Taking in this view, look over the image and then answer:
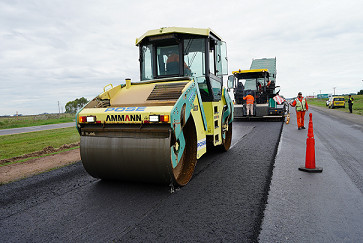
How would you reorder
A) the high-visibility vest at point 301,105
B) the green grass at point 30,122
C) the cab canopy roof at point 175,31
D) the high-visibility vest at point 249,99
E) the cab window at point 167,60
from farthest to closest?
1. the green grass at point 30,122
2. the high-visibility vest at point 249,99
3. the high-visibility vest at point 301,105
4. the cab window at point 167,60
5. the cab canopy roof at point 175,31

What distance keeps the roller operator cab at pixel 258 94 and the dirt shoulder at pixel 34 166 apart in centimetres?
1162

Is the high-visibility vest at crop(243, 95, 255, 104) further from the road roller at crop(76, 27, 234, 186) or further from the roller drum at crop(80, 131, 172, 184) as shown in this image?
the roller drum at crop(80, 131, 172, 184)

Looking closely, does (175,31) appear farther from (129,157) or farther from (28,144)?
A: (28,144)

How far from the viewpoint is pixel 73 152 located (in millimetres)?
7801

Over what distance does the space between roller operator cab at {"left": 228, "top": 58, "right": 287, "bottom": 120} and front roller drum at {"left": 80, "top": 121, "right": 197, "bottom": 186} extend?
1294 centimetres

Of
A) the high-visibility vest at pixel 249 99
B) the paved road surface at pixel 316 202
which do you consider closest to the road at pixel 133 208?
the paved road surface at pixel 316 202

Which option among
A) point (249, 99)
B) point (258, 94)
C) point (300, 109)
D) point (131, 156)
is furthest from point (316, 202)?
point (258, 94)

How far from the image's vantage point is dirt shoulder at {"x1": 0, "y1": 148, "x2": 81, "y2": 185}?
529 centimetres

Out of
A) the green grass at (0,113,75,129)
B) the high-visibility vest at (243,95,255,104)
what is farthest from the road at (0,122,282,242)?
the green grass at (0,113,75,129)

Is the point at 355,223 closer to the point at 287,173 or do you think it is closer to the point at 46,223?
the point at 287,173

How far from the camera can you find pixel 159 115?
3.54m

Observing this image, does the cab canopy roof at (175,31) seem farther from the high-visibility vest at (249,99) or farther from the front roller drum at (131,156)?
the high-visibility vest at (249,99)

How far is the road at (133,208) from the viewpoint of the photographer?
278cm

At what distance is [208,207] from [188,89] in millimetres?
1824
